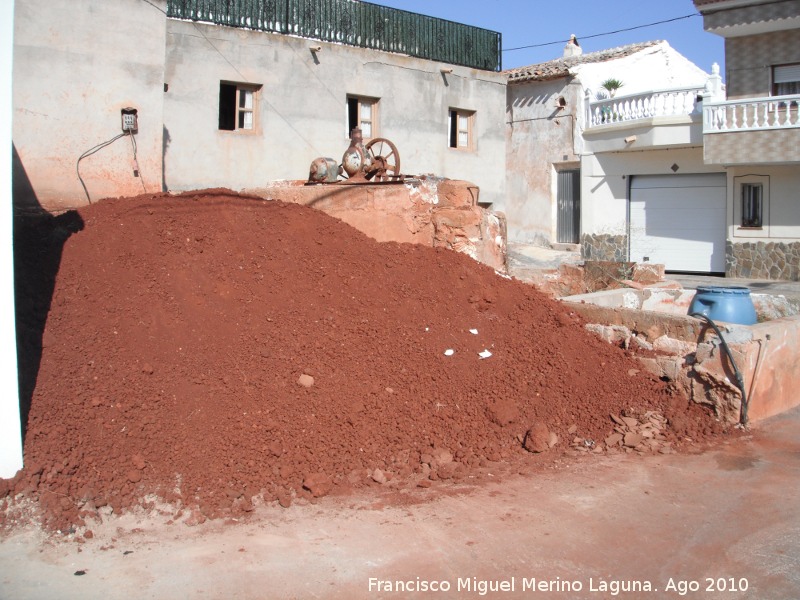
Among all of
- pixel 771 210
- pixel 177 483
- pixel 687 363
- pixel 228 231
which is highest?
pixel 771 210

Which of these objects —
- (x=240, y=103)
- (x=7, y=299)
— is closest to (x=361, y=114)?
(x=240, y=103)

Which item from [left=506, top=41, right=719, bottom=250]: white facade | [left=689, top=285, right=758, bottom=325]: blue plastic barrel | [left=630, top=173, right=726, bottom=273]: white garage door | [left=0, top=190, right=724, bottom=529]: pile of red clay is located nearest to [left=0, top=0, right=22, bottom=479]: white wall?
[left=0, top=190, right=724, bottom=529]: pile of red clay

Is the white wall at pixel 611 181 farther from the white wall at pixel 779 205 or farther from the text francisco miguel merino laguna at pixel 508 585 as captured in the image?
the text francisco miguel merino laguna at pixel 508 585

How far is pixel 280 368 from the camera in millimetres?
5270

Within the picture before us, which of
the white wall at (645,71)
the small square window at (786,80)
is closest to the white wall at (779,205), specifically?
the small square window at (786,80)

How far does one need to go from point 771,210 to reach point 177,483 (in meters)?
16.1

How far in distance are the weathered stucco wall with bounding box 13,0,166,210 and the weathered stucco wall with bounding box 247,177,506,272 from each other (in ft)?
9.09

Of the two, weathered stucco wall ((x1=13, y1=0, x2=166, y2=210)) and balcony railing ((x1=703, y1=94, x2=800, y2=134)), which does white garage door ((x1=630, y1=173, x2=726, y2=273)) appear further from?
weathered stucco wall ((x1=13, y1=0, x2=166, y2=210))

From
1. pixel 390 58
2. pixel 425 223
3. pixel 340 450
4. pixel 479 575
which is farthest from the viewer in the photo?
pixel 390 58

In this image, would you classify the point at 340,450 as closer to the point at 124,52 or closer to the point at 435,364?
the point at 435,364

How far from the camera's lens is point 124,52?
9008 millimetres

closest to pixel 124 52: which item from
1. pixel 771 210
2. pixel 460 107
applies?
pixel 460 107

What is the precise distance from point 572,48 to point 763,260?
10750 mm

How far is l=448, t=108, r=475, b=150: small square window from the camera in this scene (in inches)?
695
